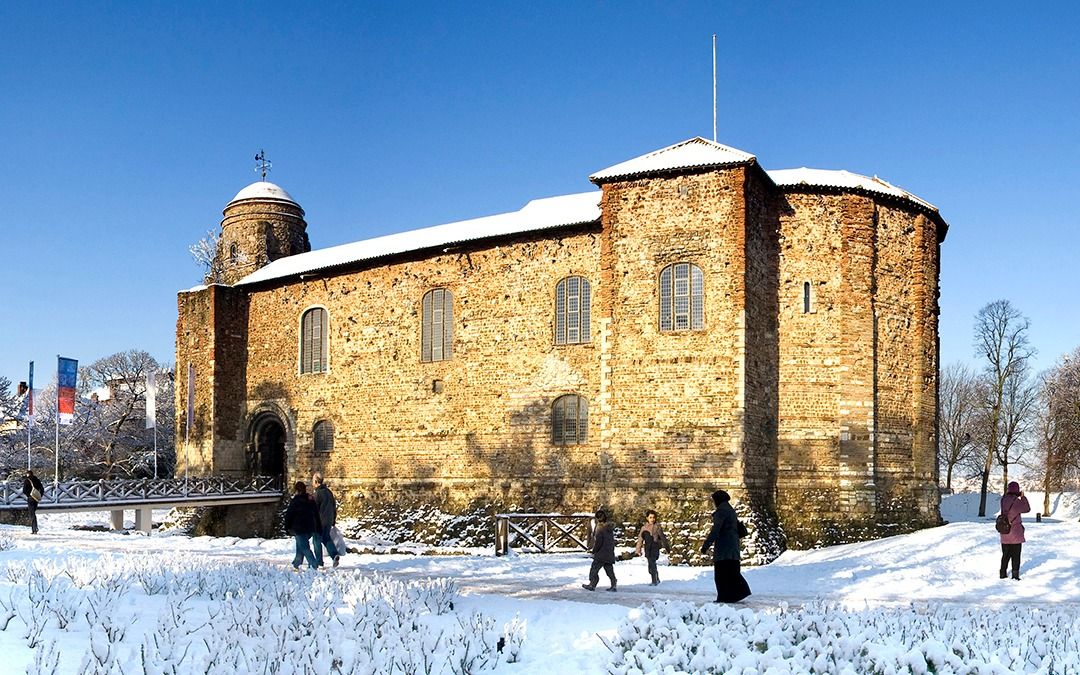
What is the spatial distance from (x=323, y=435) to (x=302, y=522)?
571 inches

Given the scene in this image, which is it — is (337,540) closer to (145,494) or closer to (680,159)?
(680,159)

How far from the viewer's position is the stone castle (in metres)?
21.7

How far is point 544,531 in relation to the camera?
68.0 feet

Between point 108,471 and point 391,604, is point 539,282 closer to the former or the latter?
point 391,604

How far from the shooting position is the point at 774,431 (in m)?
22.5

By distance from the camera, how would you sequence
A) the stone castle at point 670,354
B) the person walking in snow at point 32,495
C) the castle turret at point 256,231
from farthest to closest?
the castle turret at point 256,231 < the person walking in snow at point 32,495 < the stone castle at point 670,354

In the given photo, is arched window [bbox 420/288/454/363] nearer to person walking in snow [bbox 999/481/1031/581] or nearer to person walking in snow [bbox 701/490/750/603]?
person walking in snow [bbox 999/481/1031/581]

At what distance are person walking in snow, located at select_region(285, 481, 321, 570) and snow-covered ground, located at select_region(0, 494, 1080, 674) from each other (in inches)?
49.6

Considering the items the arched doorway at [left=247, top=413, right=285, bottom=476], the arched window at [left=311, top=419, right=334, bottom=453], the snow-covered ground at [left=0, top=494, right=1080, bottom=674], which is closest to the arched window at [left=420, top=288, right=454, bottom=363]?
the arched window at [left=311, top=419, right=334, bottom=453]

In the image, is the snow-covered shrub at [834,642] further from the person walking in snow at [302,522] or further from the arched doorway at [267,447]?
the arched doorway at [267,447]

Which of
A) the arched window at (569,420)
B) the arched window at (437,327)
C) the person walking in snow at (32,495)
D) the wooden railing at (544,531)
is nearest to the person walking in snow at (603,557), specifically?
the wooden railing at (544,531)

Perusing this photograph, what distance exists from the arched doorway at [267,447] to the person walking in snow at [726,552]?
70.4ft

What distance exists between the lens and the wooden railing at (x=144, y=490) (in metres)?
25.5

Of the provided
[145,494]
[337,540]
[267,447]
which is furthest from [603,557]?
[267,447]
